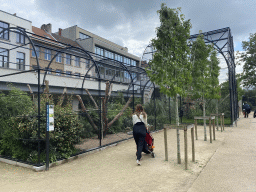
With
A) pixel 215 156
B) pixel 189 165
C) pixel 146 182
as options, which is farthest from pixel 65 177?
pixel 215 156

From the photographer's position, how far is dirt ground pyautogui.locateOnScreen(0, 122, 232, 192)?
395 cm

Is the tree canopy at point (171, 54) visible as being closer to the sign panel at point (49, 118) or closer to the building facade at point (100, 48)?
the sign panel at point (49, 118)

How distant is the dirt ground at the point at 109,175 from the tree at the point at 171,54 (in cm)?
199

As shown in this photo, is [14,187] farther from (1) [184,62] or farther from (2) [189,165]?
(1) [184,62]

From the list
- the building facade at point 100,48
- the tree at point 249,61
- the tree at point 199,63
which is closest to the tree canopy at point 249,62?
the tree at point 249,61

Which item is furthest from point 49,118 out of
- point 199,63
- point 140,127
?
point 199,63

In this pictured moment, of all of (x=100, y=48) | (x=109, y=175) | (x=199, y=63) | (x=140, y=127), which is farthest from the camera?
(x=100, y=48)

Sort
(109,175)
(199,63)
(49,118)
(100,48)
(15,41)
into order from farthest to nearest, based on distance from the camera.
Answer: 1. (100,48)
2. (15,41)
3. (199,63)
4. (49,118)
5. (109,175)

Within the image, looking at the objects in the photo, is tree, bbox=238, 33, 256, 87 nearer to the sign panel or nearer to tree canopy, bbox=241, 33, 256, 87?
tree canopy, bbox=241, 33, 256, 87

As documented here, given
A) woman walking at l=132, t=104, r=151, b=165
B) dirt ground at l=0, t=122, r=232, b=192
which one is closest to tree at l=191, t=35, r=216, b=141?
dirt ground at l=0, t=122, r=232, b=192

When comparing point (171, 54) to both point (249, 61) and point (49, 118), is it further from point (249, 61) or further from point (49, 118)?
point (249, 61)

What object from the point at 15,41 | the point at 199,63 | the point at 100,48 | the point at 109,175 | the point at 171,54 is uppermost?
the point at 100,48

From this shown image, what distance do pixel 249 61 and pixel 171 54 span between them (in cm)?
2625

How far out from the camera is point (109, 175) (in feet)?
15.1
